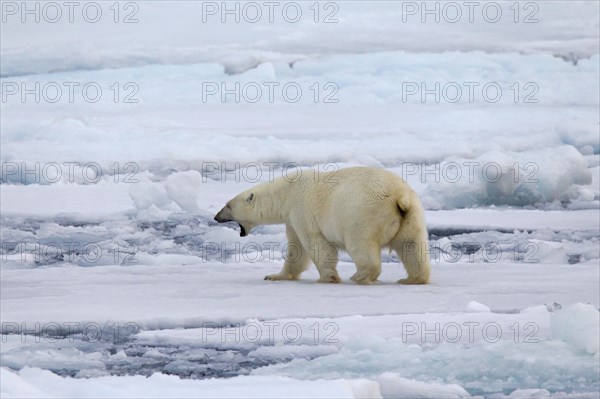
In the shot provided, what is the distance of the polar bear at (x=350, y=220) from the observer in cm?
570

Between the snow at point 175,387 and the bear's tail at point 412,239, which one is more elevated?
the bear's tail at point 412,239

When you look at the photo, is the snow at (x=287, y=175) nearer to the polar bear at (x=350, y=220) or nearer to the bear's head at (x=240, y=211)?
the polar bear at (x=350, y=220)

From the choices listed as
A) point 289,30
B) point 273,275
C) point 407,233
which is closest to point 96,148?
point 289,30

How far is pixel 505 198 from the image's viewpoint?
9992 millimetres

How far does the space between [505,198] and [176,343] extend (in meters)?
5.96

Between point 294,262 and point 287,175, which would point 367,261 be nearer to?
point 294,262

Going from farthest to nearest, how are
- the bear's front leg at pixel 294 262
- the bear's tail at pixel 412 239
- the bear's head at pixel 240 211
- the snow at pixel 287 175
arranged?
1. the bear's head at pixel 240 211
2. the bear's front leg at pixel 294 262
3. the bear's tail at pixel 412 239
4. the snow at pixel 287 175

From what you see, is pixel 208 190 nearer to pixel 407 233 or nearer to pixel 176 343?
pixel 407 233

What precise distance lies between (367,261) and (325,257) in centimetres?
32

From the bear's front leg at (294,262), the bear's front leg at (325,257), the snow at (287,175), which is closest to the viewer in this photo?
the snow at (287,175)

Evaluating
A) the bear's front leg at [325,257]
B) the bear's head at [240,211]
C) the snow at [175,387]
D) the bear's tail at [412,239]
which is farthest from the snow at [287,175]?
the bear's head at [240,211]

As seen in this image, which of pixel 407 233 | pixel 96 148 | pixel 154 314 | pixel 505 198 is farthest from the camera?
pixel 96 148

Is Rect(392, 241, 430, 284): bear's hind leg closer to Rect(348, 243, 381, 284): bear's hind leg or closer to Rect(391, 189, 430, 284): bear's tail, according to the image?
Rect(391, 189, 430, 284): bear's tail

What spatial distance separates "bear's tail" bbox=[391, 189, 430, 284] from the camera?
5.68m
